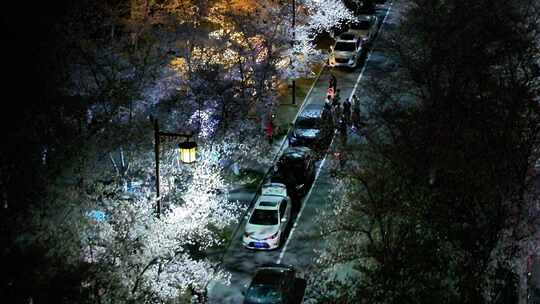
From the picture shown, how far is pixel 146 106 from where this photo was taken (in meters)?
28.6

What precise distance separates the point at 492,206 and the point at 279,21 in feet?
54.9

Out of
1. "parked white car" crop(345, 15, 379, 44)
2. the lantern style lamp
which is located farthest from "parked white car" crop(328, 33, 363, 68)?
the lantern style lamp

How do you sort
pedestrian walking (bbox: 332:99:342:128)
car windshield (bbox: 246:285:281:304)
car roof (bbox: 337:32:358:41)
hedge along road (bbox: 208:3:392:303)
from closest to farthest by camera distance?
car windshield (bbox: 246:285:281:304) → hedge along road (bbox: 208:3:392:303) → pedestrian walking (bbox: 332:99:342:128) → car roof (bbox: 337:32:358:41)

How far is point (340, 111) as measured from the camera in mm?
34469

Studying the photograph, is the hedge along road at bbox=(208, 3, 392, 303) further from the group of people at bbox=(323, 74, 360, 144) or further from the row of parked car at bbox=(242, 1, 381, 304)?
the group of people at bbox=(323, 74, 360, 144)

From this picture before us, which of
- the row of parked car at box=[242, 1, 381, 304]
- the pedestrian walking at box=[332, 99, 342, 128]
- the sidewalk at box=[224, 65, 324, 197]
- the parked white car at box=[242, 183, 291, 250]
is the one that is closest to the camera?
the row of parked car at box=[242, 1, 381, 304]

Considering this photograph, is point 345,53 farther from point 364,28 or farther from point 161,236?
point 161,236

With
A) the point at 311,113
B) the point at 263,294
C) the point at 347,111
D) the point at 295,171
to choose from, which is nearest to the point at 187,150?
the point at 263,294

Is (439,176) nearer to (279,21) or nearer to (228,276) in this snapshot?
(228,276)

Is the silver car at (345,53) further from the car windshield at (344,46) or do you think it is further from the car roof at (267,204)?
the car roof at (267,204)

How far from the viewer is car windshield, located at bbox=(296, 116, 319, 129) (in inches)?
1288

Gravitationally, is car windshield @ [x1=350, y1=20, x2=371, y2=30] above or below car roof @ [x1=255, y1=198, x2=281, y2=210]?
above

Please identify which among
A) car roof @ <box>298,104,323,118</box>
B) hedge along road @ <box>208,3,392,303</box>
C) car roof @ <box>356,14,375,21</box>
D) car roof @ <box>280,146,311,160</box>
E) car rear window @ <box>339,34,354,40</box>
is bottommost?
hedge along road @ <box>208,3,392,303</box>

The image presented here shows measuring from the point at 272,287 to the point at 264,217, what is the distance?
468cm
